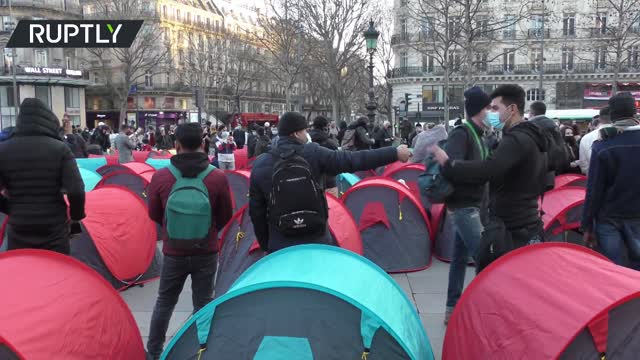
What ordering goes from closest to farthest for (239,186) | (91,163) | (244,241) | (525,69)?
(244,241), (239,186), (91,163), (525,69)

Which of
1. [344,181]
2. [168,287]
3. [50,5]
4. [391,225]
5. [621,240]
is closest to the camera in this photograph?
[168,287]

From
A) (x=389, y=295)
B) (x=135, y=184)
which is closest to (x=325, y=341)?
(x=389, y=295)

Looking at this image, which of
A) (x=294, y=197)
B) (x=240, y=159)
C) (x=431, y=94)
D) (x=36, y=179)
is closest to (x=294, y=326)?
(x=294, y=197)

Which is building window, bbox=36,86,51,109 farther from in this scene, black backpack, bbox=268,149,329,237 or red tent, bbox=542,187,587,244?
black backpack, bbox=268,149,329,237

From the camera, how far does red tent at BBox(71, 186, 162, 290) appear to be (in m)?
6.62

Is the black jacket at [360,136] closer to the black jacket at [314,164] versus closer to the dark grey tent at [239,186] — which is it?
the dark grey tent at [239,186]

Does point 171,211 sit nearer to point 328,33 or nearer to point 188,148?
point 188,148

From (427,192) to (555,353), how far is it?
1.81m

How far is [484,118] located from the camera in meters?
4.80

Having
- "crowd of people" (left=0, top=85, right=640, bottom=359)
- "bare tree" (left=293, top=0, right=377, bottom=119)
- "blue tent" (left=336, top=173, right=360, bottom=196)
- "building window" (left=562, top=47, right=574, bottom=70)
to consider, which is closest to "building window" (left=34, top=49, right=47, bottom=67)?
"bare tree" (left=293, top=0, right=377, bottom=119)

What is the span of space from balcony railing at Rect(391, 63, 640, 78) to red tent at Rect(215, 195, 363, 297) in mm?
48245

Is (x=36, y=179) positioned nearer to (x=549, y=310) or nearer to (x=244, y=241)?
(x=244, y=241)

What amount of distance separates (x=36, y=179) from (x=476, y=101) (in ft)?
11.7

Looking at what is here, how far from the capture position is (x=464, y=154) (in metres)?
4.69
